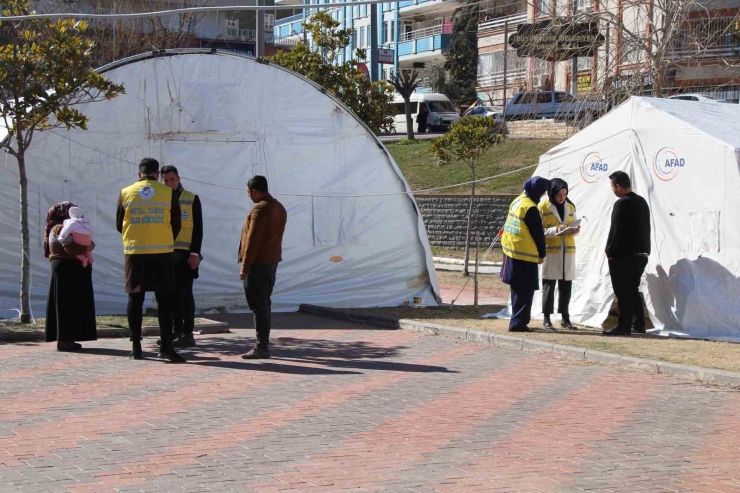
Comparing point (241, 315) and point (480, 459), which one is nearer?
point (480, 459)

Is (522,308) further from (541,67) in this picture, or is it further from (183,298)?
(541,67)

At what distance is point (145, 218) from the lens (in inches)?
383

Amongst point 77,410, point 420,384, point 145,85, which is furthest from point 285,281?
point 77,410

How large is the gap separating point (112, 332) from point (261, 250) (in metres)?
2.98

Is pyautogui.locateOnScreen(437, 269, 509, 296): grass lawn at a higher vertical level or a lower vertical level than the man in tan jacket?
lower

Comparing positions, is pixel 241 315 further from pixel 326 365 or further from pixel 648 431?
pixel 648 431

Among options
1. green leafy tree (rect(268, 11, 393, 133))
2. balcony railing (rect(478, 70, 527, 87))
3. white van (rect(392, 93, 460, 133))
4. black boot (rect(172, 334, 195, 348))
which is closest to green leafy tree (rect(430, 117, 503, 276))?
green leafy tree (rect(268, 11, 393, 133))

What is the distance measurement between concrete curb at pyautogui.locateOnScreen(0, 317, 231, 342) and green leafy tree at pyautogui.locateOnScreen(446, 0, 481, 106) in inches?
1658

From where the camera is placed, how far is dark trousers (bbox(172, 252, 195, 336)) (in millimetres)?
10750

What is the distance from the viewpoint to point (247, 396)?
26.9 feet

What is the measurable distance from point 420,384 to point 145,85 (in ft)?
24.3

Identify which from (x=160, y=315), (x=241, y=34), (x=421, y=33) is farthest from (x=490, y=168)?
(x=421, y=33)

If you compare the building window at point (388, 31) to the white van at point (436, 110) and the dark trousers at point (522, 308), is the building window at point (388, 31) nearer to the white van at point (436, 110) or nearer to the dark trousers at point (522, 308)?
the white van at point (436, 110)

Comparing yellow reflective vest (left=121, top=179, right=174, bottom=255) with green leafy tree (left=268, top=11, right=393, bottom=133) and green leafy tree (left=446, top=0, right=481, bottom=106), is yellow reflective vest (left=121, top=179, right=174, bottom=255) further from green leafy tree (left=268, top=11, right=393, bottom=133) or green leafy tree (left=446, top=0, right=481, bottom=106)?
green leafy tree (left=446, top=0, right=481, bottom=106)
